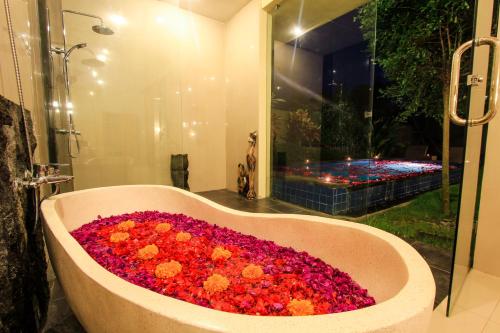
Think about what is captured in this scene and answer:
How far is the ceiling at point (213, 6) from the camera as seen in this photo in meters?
3.40

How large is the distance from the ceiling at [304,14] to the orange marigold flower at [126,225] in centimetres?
318

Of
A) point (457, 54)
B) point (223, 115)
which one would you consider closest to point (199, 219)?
point (457, 54)

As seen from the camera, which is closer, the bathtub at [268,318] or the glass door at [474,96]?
the bathtub at [268,318]

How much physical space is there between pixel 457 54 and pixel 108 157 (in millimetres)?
3439

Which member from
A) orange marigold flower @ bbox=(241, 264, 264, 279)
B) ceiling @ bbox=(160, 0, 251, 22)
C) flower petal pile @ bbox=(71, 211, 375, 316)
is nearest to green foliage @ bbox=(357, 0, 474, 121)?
ceiling @ bbox=(160, 0, 251, 22)

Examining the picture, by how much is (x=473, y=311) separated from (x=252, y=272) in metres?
1.26

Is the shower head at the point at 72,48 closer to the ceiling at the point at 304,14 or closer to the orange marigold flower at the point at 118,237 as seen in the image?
the orange marigold flower at the point at 118,237

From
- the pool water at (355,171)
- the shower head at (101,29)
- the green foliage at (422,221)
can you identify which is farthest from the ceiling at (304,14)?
the green foliage at (422,221)

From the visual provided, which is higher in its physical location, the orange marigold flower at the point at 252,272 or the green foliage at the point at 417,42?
the green foliage at the point at 417,42

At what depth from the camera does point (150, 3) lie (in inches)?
127

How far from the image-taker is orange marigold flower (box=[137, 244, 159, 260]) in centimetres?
135

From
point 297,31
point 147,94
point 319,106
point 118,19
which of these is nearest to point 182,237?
point 147,94

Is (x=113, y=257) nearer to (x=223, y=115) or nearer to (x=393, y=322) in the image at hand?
(x=393, y=322)

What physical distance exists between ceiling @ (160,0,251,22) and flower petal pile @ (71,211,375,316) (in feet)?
10.8
